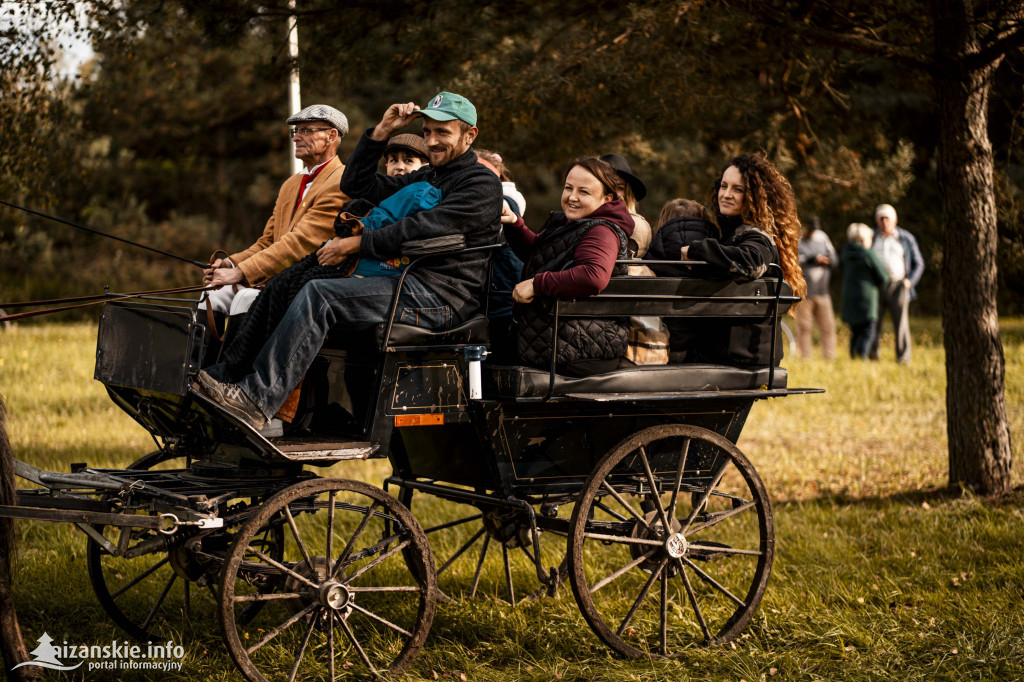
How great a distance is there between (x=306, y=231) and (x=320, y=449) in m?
1.11

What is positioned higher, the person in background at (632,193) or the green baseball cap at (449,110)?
the green baseball cap at (449,110)

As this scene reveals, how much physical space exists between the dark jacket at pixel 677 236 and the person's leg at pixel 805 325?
891 cm

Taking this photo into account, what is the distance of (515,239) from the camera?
4629mm

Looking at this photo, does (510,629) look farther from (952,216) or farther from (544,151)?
(544,151)

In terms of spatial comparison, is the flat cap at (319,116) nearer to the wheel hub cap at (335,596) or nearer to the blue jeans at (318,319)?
the blue jeans at (318,319)

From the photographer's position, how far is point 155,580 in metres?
5.44

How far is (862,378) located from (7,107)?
8.64 metres

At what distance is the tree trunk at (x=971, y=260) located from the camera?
6324mm

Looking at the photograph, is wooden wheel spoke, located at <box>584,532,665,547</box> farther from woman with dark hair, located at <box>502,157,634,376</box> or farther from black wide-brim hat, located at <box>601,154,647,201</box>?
black wide-brim hat, located at <box>601,154,647,201</box>

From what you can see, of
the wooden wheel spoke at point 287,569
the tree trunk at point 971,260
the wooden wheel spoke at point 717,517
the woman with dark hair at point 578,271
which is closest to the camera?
the wooden wheel spoke at point 287,569

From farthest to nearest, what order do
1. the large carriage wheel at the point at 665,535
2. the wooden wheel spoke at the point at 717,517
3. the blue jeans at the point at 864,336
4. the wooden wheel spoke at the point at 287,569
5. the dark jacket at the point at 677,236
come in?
the blue jeans at the point at 864,336 < the dark jacket at the point at 677,236 < the wooden wheel spoke at the point at 717,517 < the large carriage wheel at the point at 665,535 < the wooden wheel spoke at the point at 287,569

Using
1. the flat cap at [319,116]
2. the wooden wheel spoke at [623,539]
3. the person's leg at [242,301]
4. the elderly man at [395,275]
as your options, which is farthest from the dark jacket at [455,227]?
the wooden wheel spoke at [623,539]

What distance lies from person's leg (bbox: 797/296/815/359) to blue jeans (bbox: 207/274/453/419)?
1003 cm

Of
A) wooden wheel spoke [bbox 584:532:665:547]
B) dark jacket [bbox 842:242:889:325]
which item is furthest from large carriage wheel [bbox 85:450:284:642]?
dark jacket [bbox 842:242:889:325]
